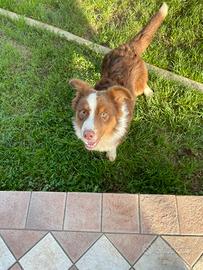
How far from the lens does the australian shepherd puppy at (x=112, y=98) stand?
269cm

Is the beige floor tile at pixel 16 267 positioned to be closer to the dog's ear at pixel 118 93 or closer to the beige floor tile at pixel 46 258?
the beige floor tile at pixel 46 258

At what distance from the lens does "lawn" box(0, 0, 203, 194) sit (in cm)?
328

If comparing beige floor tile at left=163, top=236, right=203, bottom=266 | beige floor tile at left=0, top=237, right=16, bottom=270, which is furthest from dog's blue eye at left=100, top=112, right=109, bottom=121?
beige floor tile at left=0, top=237, right=16, bottom=270

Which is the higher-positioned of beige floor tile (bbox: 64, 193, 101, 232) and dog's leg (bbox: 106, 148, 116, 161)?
dog's leg (bbox: 106, 148, 116, 161)

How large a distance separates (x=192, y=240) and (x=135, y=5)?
3.29 m

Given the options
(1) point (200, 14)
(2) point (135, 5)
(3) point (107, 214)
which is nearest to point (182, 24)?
(1) point (200, 14)

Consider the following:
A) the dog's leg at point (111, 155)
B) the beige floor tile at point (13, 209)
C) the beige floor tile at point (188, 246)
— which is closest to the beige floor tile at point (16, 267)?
the beige floor tile at point (13, 209)

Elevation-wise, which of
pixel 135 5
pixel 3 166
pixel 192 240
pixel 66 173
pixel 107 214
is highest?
pixel 135 5

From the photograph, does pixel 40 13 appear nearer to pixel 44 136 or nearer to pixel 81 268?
pixel 44 136

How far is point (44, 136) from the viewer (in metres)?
3.61

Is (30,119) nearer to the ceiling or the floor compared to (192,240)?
nearer to the floor

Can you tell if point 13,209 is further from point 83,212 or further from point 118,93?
point 118,93

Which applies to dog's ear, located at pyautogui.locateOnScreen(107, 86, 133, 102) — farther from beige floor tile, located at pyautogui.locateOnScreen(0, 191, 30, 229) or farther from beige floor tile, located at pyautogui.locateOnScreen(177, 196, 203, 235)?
beige floor tile, located at pyautogui.locateOnScreen(0, 191, 30, 229)

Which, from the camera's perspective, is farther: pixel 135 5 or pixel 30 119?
pixel 135 5
